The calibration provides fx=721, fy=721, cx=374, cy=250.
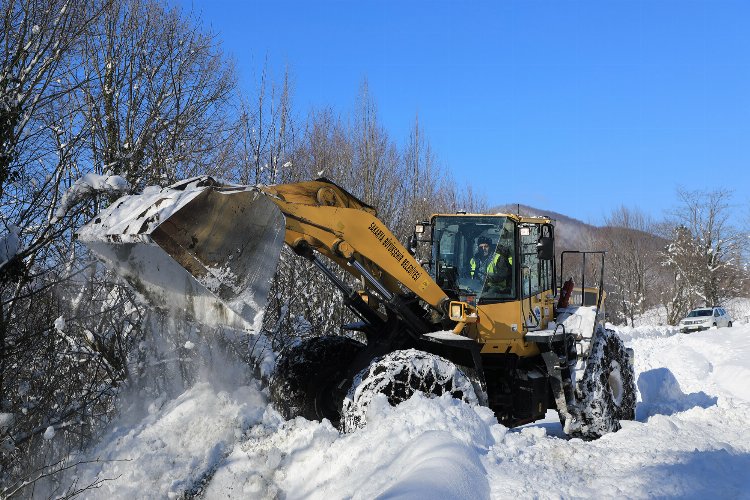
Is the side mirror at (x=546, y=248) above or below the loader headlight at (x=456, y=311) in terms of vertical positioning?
above

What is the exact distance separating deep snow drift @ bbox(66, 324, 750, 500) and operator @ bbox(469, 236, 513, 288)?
A: 81.6 inches

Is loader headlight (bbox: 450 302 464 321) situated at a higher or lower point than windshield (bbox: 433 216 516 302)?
lower

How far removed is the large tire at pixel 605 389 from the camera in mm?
8242

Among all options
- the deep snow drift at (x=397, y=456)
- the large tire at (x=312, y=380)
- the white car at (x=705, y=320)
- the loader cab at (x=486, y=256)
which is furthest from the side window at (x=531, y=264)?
the white car at (x=705, y=320)

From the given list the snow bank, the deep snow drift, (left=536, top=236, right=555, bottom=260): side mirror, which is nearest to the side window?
(left=536, top=236, right=555, bottom=260): side mirror

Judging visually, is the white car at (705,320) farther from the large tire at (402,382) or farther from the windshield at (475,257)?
the large tire at (402,382)

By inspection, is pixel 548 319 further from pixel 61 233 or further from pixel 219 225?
pixel 61 233

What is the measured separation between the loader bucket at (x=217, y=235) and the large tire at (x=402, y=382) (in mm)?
1279

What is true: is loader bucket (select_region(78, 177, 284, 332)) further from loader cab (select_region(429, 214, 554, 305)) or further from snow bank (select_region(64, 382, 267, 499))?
loader cab (select_region(429, 214, 554, 305))

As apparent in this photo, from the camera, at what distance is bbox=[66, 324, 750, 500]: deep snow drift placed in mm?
5004

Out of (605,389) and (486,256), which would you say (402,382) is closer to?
(486,256)

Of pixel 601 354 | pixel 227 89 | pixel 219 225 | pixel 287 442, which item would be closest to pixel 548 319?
pixel 601 354

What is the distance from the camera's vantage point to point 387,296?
24.6 feet

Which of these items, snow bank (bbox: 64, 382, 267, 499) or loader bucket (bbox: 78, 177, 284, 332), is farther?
snow bank (bbox: 64, 382, 267, 499)
